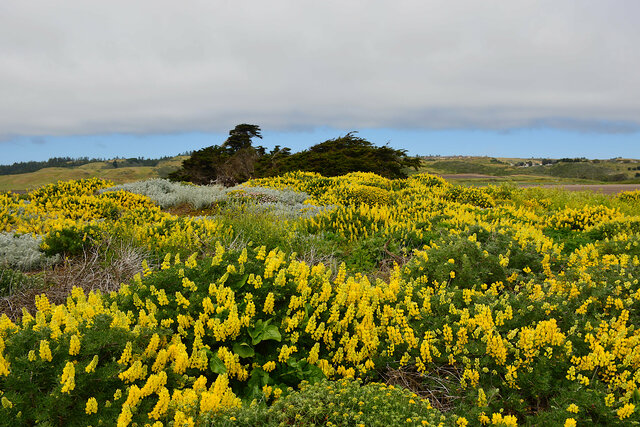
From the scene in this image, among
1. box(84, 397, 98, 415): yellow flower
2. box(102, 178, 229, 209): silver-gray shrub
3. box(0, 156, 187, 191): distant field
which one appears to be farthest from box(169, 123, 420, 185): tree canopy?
box(0, 156, 187, 191): distant field

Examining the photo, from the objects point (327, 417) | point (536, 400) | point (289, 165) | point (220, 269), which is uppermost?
point (289, 165)

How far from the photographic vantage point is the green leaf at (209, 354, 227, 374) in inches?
101

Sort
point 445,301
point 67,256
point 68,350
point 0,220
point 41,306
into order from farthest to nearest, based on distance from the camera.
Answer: point 0,220, point 67,256, point 445,301, point 41,306, point 68,350

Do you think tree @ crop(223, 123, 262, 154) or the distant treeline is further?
the distant treeline

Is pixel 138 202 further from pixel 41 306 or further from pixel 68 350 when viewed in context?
pixel 68 350

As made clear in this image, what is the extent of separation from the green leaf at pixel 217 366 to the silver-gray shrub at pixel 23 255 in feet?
13.6

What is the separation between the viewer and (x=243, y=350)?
2.75 m

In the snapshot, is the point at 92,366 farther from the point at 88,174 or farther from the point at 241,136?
the point at 88,174

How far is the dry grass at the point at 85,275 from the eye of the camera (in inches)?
171

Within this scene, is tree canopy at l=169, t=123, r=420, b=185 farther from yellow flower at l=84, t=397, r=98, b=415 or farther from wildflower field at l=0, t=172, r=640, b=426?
yellow flower at l=84, t=397, r=98, b=415

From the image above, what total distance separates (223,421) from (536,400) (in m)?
2.14

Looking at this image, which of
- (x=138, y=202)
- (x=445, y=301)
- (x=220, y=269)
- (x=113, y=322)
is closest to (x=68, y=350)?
(x=113, y=322)

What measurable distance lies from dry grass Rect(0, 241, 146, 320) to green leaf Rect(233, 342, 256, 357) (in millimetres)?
2217

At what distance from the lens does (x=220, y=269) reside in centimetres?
349
